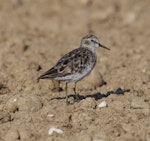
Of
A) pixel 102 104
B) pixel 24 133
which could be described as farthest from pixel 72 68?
pixel 24 133

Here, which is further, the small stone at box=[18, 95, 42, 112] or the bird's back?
the bird's back

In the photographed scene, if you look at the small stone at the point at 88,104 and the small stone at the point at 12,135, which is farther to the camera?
the small stone at the point at 88,104

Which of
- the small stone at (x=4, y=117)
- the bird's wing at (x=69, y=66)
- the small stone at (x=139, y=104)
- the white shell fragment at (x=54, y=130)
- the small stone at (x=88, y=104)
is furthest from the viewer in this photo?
the bird's wing at (x=69, y=66)

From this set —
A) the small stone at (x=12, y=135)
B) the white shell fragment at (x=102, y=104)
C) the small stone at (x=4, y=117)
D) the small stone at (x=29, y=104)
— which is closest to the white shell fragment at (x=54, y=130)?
the small stone at (x=12, y=135)

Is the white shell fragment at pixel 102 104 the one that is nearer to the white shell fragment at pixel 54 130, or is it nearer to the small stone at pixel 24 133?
the white shell fragment at pixel 54 130

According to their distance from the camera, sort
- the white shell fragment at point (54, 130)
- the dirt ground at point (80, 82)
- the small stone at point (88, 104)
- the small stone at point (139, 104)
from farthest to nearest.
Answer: the small stone at point (88, 104), the small stone at point (139, 104), the dirt ground at point (80, 82), the white shell fragment at point (54, 130)

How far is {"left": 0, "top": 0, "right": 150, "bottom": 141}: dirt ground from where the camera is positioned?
9.25 meters

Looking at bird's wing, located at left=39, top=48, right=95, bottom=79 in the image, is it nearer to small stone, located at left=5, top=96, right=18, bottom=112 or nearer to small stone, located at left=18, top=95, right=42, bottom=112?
small stone, located at left=18, top=95, right=42, bottom=112

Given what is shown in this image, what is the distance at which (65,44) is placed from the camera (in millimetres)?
15531

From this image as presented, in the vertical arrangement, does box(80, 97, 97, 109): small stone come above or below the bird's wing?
below

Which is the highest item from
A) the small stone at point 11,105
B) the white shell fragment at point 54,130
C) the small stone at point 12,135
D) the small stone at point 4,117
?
the small stone at point 11,105

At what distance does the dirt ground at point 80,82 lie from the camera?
9.25 meters

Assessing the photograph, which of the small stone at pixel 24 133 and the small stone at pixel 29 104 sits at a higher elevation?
the small stone at pixel 29 104

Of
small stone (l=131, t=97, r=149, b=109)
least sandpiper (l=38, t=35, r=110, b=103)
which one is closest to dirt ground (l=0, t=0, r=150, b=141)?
small stone (l=131, t=97, r=149, b=109)
